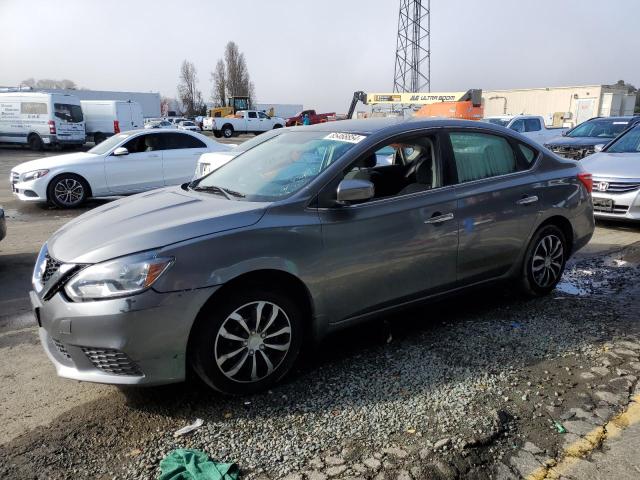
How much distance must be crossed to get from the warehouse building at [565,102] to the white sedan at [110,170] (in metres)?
28.5

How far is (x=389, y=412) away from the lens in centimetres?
305

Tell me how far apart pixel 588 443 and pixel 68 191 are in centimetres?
1007

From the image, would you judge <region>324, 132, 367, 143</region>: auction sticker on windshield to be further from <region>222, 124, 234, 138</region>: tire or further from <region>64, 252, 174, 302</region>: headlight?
<region>222, 124, 234, 138</region>: tire

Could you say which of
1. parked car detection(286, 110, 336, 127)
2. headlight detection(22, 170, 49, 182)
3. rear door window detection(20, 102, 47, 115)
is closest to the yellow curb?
→ headlight detection(22, 170, 49, 182)

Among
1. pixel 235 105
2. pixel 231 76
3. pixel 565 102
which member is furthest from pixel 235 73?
pixel 565 102

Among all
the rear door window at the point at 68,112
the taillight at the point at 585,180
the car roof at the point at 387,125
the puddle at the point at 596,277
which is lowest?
the puddle at the point at 596,277

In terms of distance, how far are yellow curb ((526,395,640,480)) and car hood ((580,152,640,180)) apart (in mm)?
5764

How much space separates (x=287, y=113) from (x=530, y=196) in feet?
218

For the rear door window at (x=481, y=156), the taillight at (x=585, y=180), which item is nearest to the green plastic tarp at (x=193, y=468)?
the rear door window at (x=481, y=156)

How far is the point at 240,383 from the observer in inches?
125

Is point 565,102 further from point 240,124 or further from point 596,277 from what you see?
point 596,277

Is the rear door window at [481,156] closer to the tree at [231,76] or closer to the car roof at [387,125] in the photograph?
the car roof at [387,125]

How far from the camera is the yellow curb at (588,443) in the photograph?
8.37 feet

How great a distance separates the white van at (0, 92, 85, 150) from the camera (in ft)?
78.9
